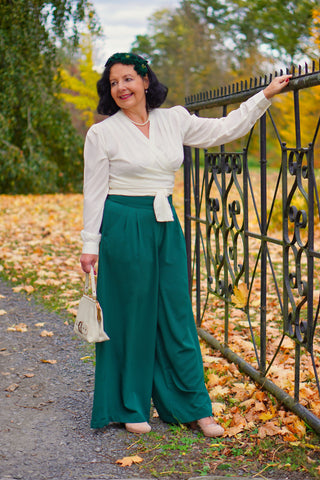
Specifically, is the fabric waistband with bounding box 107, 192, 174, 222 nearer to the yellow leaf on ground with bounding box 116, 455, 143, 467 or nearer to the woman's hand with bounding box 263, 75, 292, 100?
the woman's hand with bounding box 263, 75, 292, 100

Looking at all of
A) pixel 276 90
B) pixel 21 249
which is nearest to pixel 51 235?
pixel 21 249

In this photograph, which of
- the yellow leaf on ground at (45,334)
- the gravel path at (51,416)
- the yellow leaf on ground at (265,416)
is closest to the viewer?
the gravel path at (51,416)

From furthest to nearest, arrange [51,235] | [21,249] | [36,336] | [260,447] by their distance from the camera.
Answer: [51,235] → [21,249] → [36,336] → [260,447]

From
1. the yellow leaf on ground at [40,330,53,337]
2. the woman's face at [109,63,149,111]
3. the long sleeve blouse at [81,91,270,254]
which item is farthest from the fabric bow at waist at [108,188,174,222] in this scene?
the yellow leaf on ground at [40,330,53,337]

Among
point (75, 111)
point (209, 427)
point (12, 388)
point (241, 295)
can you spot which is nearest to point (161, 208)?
point (241, 295)

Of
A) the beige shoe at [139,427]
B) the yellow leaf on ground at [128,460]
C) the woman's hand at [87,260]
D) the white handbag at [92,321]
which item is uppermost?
the woman's hand at [87,260]

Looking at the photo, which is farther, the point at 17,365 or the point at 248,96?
the point at 17,365

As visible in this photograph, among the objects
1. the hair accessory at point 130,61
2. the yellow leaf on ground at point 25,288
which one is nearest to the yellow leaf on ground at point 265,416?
the hair accessory at point 130,61

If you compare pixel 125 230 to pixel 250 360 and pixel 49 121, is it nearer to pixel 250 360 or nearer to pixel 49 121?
pixel 250 360

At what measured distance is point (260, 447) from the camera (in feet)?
8.72

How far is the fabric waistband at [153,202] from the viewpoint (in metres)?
2.80

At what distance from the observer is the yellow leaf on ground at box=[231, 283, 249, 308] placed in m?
3.46

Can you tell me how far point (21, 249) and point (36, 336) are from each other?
123 inches

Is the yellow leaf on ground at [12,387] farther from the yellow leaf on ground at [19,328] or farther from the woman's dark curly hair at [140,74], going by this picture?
the woman's dark curly hair at [140,74]
